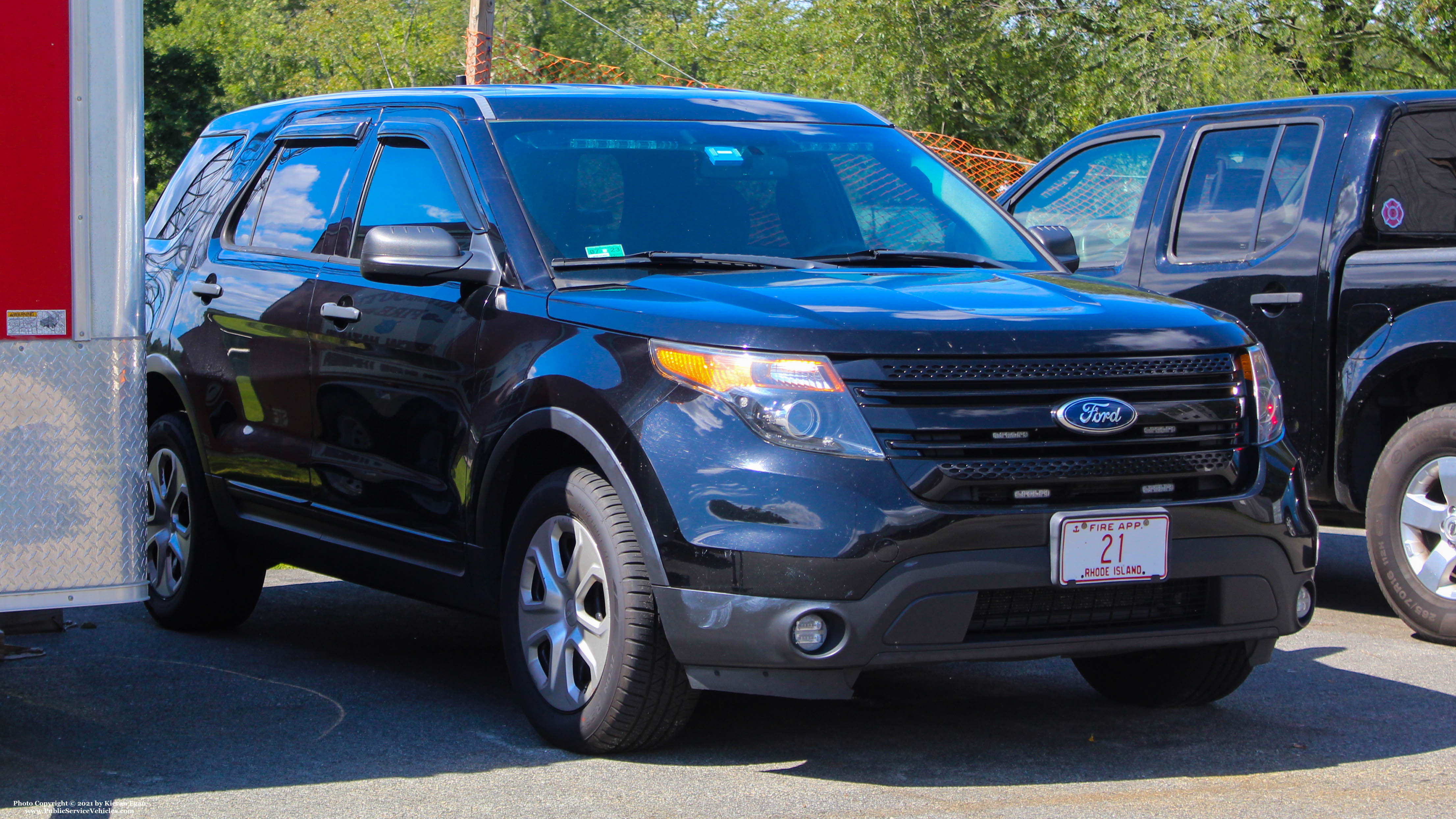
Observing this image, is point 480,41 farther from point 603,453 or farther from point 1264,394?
point 1264,394

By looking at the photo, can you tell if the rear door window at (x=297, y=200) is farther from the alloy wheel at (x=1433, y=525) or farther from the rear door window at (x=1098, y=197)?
the alloy wheel at (x=1433, y=525)

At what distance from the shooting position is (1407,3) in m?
20.1

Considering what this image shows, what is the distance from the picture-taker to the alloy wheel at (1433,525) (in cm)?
618

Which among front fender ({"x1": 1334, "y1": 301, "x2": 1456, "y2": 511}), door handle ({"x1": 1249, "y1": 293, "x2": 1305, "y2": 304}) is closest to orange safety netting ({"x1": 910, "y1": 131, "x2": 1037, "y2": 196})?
door handle ({"x1": 1249, "y1": 293, "x2": 1305, "y2": 304})

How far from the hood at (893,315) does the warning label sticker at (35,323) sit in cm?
128

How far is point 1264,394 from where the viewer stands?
4633 millimetres

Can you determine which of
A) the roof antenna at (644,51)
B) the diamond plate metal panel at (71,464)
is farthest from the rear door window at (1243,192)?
the roof antenna at (644,51)

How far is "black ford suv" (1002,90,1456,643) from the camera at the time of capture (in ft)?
20.5

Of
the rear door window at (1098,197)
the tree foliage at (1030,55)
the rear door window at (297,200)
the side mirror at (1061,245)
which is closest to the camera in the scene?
the side mirror at (1061,245)

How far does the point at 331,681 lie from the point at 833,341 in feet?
8.22

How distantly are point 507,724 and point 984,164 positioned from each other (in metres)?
17.3

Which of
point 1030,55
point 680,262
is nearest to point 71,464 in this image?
point 680,262

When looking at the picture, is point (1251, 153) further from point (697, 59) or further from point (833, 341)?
point (697, 59)

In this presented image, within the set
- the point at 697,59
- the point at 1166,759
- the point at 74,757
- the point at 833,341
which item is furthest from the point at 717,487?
the point at 697,59
